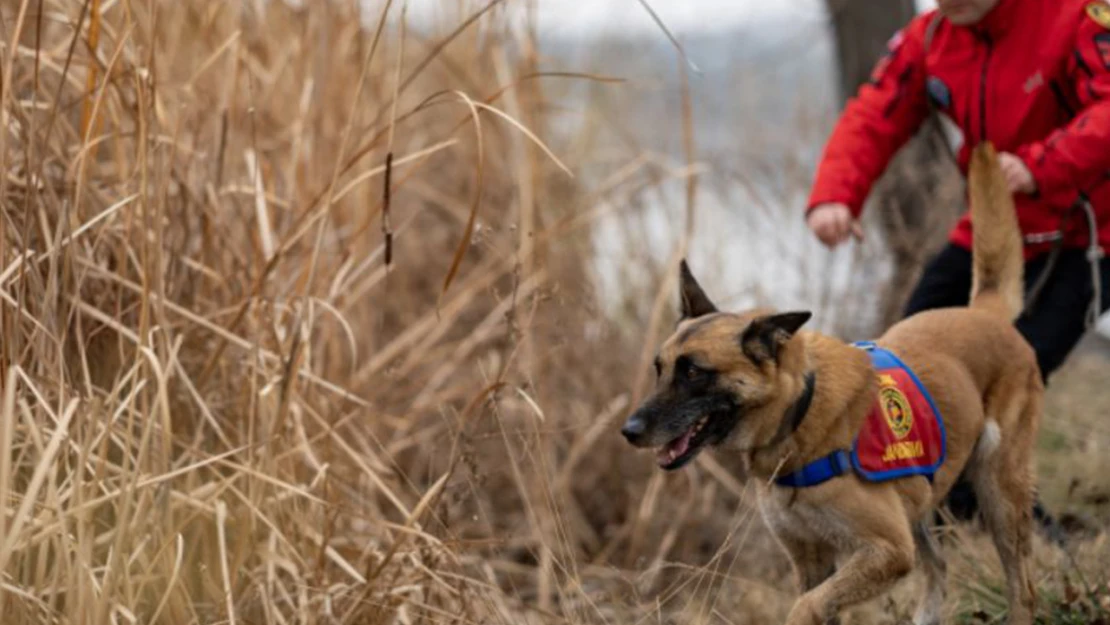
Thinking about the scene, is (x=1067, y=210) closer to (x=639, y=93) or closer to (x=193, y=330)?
(x=193, y=330)

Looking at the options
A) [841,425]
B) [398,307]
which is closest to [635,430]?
[841,425]

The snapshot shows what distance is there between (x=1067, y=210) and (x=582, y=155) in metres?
4.01

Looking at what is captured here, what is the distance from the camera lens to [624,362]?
7434mm

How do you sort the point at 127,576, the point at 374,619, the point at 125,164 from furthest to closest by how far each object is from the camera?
the point at 125,164 < the point at 374,619 < the point at 127,576

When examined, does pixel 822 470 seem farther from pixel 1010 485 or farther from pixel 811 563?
pixel 1010 485

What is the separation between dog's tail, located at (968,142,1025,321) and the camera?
4355 mm

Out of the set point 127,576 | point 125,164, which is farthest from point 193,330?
point 127,576

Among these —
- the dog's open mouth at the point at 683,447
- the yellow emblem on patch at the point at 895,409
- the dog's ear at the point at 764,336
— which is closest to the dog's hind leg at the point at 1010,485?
the yellow emblem on patch at the point at 895,409

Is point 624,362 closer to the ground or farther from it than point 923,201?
closer to the ground

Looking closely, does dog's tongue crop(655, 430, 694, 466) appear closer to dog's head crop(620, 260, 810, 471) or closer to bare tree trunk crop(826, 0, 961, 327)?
dog's head crop(620, 260, 810, 471)

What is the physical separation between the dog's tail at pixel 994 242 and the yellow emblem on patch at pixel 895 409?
649 mm

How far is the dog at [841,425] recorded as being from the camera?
375cm

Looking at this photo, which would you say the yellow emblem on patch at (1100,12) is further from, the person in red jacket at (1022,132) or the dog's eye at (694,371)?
the dog's eye at (694,371)

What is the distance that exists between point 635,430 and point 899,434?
0.68m
